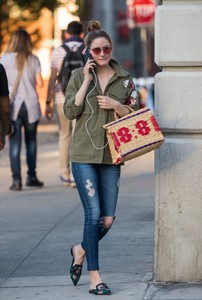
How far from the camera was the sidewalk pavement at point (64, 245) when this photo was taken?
767cm

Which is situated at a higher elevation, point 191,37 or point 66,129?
point 191,37

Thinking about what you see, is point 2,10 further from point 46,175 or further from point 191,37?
point 191,37

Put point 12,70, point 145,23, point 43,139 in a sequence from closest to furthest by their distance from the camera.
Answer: point 12,70
point 43,139
point 145,23

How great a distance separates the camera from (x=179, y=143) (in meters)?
7.64

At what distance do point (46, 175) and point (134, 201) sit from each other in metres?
3.49

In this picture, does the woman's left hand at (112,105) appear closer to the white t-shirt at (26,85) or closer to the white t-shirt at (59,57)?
the white t-shirt at (59,57)

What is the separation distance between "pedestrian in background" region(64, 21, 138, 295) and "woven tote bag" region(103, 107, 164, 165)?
0.16 metres

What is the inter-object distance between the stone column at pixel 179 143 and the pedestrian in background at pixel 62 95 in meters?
5.61

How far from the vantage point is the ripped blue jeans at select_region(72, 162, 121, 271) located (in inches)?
297

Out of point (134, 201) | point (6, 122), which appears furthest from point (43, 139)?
point (6, 122)

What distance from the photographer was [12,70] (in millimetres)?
13680

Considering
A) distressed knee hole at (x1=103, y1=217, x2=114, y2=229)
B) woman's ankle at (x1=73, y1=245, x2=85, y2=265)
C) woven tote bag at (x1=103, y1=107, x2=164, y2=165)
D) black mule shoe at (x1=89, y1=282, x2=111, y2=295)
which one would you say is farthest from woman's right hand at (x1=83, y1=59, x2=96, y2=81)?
black mule shoe at (x1=89, y1=282, x2=111, y2=295)

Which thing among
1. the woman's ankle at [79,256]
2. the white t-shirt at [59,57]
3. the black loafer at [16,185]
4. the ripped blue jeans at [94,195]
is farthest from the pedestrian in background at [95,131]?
the black loafer at [16,185]

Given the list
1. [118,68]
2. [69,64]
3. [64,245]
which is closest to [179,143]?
[118,68]
